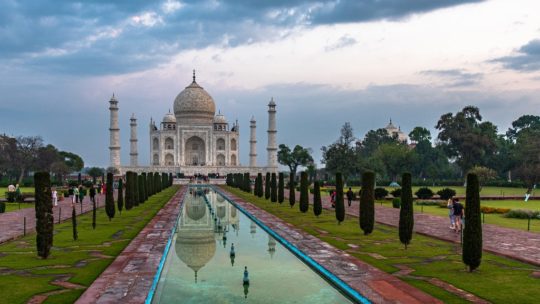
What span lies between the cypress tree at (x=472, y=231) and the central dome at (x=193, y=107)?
64.2 m

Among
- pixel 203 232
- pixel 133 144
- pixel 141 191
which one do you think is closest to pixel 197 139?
pixel 133 144

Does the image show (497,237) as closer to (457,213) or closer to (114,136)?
(457,213)

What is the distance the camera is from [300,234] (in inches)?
553

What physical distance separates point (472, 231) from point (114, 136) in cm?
5864

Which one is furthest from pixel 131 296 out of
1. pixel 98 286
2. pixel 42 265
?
pixel 42 265

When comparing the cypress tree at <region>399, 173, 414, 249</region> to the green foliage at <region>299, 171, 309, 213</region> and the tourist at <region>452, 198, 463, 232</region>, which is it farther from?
the green foliage at <region>299, 171, 309, 213</region>

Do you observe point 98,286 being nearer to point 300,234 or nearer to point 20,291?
point 20,291

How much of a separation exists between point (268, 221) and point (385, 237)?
4.77 meters

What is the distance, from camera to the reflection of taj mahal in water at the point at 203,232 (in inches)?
444

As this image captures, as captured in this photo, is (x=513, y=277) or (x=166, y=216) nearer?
(x=513, y=277)

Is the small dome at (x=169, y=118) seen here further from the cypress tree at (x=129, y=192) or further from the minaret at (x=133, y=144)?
the cypress tree at (x=129, y=192)

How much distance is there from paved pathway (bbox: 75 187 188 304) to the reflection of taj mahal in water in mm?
549

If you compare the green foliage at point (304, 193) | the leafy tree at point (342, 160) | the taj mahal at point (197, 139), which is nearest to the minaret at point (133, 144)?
the taj mahal at point (197, 139)

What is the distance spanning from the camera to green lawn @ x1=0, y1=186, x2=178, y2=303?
25.5ft
